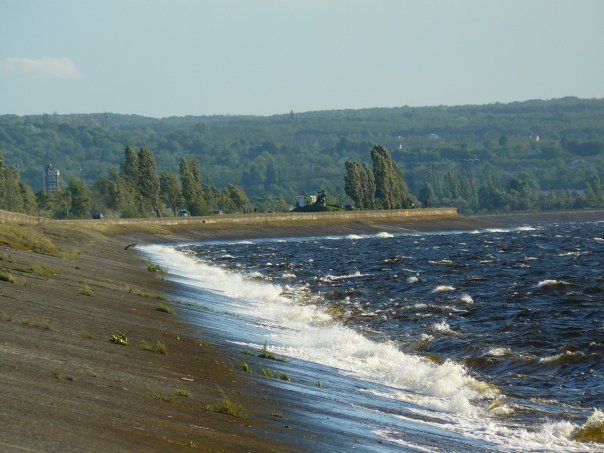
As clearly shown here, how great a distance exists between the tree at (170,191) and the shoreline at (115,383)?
5527 inches

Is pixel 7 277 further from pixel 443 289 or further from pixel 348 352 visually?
pixel 443 289

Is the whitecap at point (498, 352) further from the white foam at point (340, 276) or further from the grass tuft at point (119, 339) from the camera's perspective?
the white foam at point (340, 276)

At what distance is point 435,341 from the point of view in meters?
32.9

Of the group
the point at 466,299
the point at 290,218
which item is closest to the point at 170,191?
the point at 290,218

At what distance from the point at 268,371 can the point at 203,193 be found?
15679 cm

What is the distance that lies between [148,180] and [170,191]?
25.9 feet

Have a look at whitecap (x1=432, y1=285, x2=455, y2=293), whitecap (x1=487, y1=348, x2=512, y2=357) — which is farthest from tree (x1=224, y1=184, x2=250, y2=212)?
whitecap (x1=487, y1=348, x2=512, y2=357)

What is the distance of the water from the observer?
20.0 metres

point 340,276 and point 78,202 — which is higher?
point 78,202

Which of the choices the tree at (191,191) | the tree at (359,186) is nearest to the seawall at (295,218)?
the tree at (359,186)

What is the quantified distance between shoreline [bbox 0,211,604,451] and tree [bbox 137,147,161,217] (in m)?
133

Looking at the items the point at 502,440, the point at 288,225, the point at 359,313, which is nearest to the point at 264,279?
the point at 359,313

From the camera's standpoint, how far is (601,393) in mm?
24344

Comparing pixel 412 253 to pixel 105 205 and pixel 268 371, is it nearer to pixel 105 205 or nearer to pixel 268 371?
pixel 268 371
